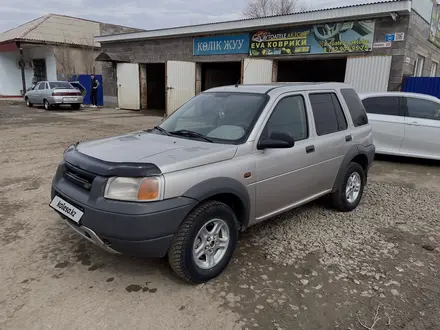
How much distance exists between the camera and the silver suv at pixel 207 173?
2727 millimetres

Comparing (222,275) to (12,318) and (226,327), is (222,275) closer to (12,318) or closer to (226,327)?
(226,327)

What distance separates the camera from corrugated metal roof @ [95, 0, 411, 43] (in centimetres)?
1011

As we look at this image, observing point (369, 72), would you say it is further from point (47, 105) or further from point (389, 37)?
point (47, 105)

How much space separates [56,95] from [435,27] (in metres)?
17.8

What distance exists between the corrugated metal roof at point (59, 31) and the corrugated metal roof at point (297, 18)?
A: 44.8 ft

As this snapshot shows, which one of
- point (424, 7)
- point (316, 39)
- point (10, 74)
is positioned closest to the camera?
point (424, 7)

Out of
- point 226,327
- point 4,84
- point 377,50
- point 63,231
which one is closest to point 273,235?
point 226,327

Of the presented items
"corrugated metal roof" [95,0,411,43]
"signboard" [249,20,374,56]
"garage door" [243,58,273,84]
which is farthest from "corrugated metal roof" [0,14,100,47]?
"signboard" [249,20,374,56]

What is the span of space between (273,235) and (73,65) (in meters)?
27.7

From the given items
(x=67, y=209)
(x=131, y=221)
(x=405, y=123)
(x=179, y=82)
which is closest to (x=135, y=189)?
(x=131, y=221)

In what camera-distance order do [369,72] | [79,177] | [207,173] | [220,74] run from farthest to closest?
[220,74]
[369,72]
[79,177]
[207,173]

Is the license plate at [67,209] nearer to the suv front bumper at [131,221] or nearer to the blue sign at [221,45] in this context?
the suv front bumper at [131,221]

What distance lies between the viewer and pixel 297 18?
1208 cm

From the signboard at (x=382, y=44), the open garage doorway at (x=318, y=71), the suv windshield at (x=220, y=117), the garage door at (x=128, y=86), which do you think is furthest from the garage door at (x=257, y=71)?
the suv windshield at (x=220, y=117)
